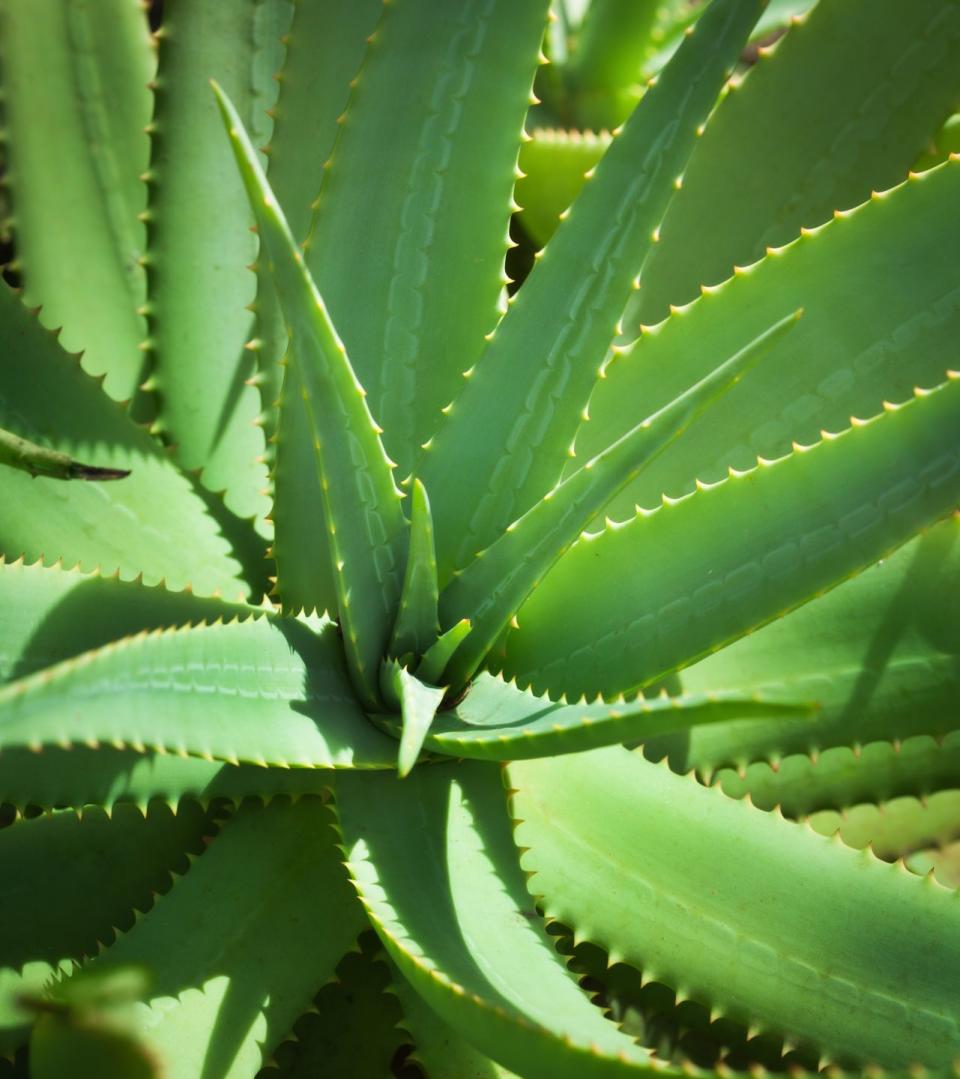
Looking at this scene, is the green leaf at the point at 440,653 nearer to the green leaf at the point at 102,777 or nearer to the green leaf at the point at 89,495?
the green leaf at the point at 102,777

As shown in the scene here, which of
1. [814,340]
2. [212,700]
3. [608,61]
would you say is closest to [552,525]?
[212,700]

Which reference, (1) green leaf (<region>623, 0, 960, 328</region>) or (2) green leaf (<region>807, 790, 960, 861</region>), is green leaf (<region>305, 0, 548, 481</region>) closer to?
(1) green leaf (<region>623, 0, 960, 328</region>)

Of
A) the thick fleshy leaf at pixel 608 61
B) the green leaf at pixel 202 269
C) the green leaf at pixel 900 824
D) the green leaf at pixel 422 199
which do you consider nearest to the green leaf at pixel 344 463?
the green leaf at pixel 422 199

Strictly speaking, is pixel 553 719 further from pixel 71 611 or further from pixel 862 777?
pixel 862 777

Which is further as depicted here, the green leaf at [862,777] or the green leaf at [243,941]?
the green leaf at [862,777]

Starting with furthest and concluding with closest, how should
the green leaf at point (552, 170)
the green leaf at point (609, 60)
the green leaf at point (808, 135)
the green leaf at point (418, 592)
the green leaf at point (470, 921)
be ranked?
the green leaf at point (609, 60)
the green leaf at point (552, 170)
the green leaf at point (808, 135)
the green leaf at point (418, 592)
the green leaf at point (470, 921)

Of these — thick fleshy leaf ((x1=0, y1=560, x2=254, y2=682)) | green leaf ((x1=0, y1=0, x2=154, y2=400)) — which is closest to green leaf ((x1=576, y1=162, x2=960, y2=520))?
thick fleshy leaf ((x1=0, y1=560, x2=254, y2=682))

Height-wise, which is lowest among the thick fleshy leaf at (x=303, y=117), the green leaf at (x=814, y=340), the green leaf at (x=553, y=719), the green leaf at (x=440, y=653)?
the green leaf at (x=553, y=719)
